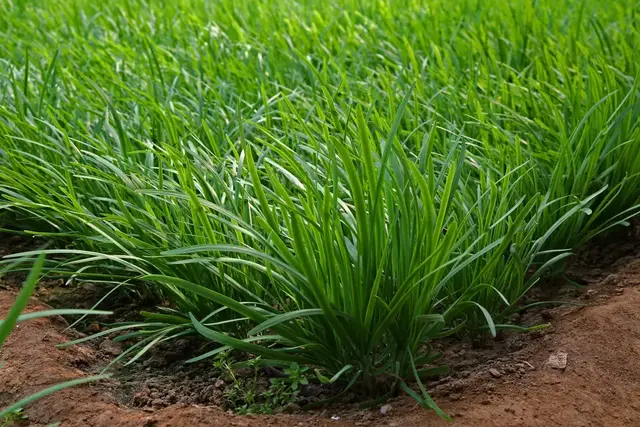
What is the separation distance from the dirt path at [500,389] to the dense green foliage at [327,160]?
0.11 m

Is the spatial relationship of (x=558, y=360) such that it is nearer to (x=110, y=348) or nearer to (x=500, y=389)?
(x=500, y=389)

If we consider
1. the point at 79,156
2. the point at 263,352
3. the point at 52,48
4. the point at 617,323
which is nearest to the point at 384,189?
the point at 263,352

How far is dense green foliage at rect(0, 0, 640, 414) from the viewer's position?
1.78m

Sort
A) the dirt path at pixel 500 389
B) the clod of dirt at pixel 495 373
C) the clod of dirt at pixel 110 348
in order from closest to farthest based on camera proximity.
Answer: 1. the dirt path at pixel 500 389
2. the clod of dirt at pixel 495 373
3. the clod of dirt at pixel 110 348

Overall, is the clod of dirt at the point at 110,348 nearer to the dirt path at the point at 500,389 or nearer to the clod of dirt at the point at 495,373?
the dirt path at the point at 500,389

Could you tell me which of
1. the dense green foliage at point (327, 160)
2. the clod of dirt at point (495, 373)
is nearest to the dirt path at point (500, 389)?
the clod of dirt at point (495, 373)

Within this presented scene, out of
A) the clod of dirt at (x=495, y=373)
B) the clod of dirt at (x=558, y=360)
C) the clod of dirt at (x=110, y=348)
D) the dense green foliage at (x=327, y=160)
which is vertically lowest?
the clod of dirt at (x=558, y=360)

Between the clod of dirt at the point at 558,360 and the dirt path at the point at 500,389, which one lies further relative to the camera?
the clod of dirt at the point at 558,360

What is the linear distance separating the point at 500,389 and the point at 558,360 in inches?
6.8

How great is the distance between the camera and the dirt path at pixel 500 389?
5.60 feet

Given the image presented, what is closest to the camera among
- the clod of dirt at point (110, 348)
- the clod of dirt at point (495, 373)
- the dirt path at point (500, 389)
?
the dirt path at point (500, 389)

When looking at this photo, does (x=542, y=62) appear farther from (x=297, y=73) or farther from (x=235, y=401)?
(x=235, y=401)

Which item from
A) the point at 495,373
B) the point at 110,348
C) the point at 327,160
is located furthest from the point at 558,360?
the point at 110,348

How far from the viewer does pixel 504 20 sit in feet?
12.8
